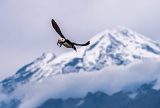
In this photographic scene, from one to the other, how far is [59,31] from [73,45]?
55 cm

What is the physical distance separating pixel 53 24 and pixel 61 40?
26.2 inches

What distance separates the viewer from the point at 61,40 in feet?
49.1

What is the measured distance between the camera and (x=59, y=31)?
1519 cm

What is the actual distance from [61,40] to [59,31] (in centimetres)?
35

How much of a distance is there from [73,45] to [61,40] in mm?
396

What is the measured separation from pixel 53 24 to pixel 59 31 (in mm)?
331

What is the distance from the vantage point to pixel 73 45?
15148 millimetres

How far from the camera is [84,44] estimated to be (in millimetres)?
15367

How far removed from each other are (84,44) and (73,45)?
14.8 inches
